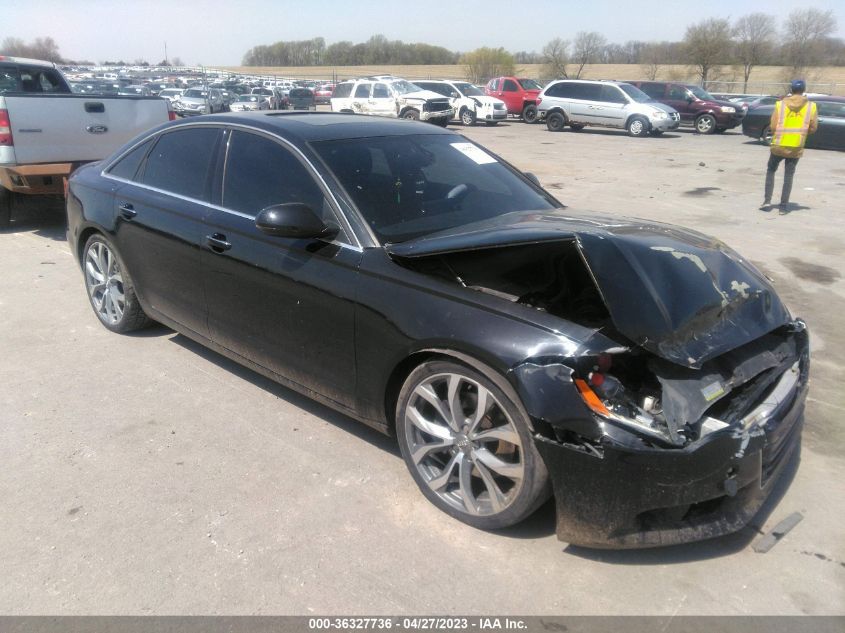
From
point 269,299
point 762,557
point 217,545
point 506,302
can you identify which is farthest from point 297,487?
point 762,557

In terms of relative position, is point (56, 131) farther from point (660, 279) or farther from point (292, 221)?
point (660, 279)

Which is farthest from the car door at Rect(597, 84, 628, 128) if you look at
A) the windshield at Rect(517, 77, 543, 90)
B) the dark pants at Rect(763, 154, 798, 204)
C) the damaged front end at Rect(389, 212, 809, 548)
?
the damaged front end at Rect(389, 212, 809, 548)

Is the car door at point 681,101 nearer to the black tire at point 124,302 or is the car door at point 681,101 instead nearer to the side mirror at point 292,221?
the black tire at point 124,302

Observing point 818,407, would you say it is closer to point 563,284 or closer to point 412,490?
point 563,284

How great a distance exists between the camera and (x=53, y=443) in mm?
3727

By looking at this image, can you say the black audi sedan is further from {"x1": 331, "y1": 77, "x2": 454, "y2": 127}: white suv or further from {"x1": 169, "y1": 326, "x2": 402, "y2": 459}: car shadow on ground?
{"x1": 331, "y1": 77, "x2": 454, "y2": 127}: white suv

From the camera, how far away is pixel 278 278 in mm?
3633

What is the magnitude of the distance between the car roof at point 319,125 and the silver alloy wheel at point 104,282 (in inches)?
46.4

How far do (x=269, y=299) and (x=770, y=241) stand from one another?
23.1ft

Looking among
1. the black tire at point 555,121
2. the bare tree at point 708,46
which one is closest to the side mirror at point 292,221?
the black tire at point 555,121

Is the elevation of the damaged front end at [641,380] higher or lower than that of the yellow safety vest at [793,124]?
lower

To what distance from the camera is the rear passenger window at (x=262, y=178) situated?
3.67 meters

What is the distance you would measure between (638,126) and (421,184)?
21.8m

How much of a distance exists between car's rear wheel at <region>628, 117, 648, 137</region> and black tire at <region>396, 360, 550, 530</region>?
22.7m
